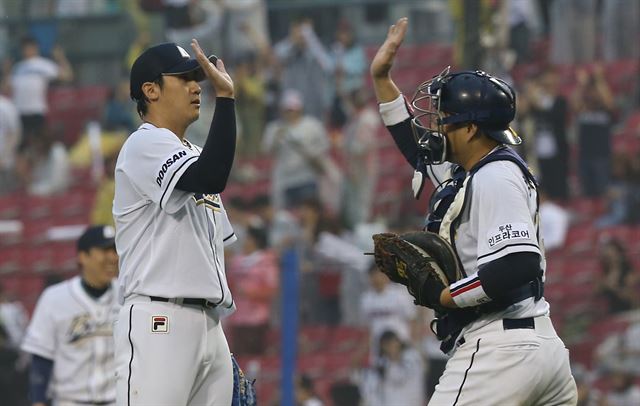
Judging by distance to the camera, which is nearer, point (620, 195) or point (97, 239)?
point (97, 239)

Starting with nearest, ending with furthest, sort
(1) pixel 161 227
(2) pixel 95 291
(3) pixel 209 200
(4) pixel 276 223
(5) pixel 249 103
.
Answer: (1) pixel 161 227 → (3) pixel 209 200 → (2) pixel 95 291 → (4) pixel 276 223 → (5) pixel 249 103

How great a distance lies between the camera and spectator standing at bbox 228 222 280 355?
36.8 feet

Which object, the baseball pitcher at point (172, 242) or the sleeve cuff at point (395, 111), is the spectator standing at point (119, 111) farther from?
the baseball pitcher at point (172, 242)

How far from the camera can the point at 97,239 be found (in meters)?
7.70

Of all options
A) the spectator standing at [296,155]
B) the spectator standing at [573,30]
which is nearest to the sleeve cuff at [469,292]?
the spectator standing at [296,155]

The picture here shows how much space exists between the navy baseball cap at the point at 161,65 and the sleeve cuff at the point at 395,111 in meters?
→ 0.94

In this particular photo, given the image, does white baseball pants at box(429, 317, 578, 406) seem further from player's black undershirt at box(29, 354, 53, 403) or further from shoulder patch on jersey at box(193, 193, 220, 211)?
player's black undershirt at box(29, 354, 53, 403)

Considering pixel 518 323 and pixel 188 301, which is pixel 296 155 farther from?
pixel 518 323

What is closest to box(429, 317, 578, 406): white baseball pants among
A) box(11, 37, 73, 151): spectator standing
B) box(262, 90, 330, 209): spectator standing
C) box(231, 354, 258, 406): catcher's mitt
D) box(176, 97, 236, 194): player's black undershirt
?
box(231, 354, 258, 406): catcher's mitt

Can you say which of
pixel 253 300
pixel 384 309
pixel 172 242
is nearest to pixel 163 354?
pixel 172 242

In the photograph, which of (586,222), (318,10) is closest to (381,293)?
(586,222)

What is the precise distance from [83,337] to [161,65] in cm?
295

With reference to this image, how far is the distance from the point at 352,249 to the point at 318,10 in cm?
349

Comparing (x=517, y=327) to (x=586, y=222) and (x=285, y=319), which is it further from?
(x=586, y=222)
